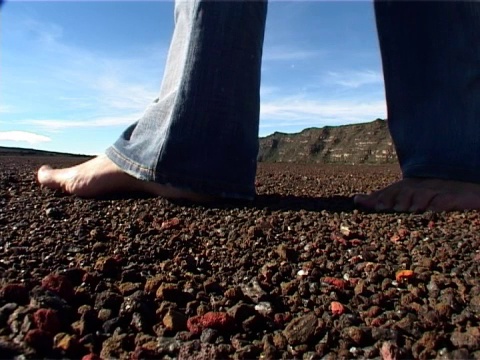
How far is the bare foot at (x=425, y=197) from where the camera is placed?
1.43 meters

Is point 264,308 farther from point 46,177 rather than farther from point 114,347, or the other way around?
point 46,177

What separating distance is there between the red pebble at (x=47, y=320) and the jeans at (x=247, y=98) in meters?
0.75

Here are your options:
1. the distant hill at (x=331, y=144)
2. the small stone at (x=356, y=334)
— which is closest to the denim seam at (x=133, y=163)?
the small stone at (x=356, y=334)

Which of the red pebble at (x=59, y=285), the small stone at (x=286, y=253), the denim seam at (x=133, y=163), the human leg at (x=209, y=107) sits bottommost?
the red pebble at (x=59, y=285)

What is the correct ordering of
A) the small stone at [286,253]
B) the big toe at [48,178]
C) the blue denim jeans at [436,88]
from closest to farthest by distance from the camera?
the small stone at [286,253], the blue denim jeans at [436,88], the big toe at [48,178]

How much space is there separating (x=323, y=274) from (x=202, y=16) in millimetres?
824

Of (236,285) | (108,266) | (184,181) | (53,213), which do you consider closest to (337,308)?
(236,285)

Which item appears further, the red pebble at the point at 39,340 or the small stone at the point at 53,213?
the small stone at the point at 53,213

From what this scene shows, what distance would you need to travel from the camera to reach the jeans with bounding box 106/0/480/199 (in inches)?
55.1

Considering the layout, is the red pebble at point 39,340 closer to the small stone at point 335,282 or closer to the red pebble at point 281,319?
the red pebble at point 281,319

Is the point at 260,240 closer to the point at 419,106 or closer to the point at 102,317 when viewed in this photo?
the point at 102,317

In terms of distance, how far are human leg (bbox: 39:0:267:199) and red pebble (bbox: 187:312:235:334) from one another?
73 centimetres

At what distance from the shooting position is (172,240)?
43.4 inches

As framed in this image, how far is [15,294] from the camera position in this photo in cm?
75
